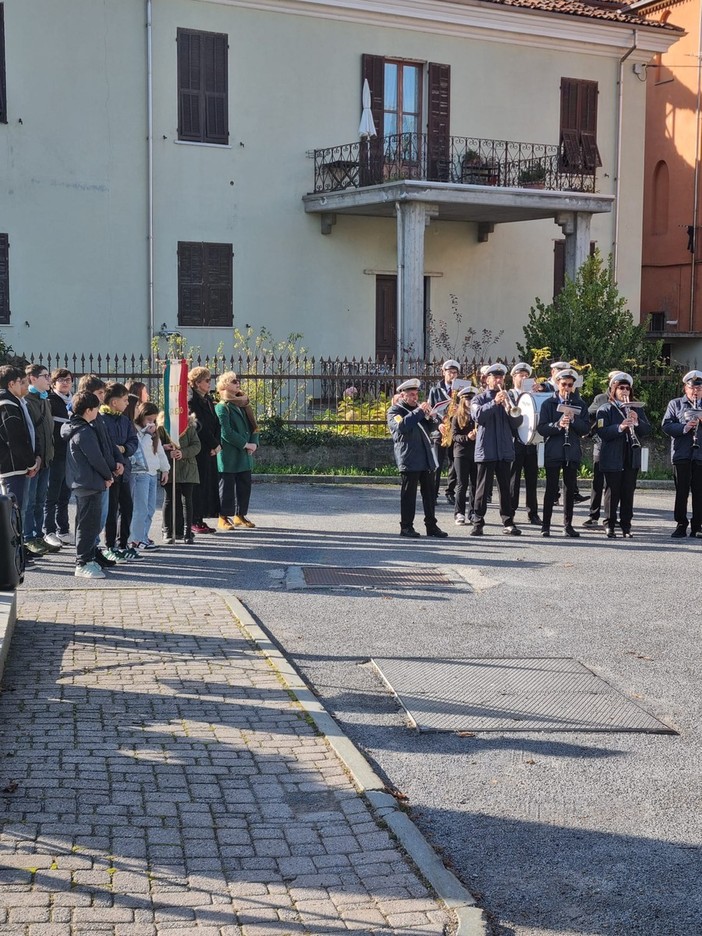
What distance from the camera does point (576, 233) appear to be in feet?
85.6

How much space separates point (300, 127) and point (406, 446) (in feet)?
46.7

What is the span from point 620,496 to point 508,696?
7.20 m

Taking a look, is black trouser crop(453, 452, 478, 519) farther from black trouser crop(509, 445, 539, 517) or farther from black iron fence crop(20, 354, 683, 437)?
black iron fence crop(20, 354, 683, 437)

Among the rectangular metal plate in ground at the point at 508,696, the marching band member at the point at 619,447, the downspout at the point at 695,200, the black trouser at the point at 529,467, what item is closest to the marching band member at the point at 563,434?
the marching band member at the point at 619,447

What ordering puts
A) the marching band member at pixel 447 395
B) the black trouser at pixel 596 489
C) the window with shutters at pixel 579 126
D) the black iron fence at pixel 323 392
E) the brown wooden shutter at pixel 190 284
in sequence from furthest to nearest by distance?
1. the window with shutters at pixel 579 126
2. the brown wooden shutter at pixel 190 284
3. the black iron fence at pixel 323 392
4. the marching band member at pixel 447 395
5. the black trouser at pixel 596 489

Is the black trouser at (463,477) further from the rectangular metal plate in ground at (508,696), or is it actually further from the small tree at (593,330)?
the small tree at (593,330)

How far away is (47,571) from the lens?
10.9 metres

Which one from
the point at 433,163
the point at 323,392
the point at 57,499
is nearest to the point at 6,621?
the point at 57,499

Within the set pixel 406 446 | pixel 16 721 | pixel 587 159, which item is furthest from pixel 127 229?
pixel 16 721

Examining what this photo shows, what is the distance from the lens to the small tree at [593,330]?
67.3ft

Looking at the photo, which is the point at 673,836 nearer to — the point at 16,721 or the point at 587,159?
the point at 16,721

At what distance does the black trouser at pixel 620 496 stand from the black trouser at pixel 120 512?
5.45 meters

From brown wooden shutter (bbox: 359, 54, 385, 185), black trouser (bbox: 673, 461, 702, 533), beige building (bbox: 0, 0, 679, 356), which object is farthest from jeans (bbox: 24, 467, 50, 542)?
brown wooden shutter (bbox: 359, 54, 385, 185)

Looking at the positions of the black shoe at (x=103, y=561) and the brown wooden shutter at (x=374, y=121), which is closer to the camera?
the black shoe at (x=103, y=561)
